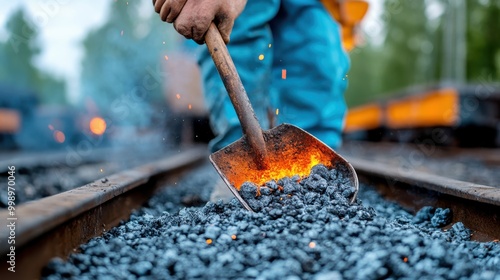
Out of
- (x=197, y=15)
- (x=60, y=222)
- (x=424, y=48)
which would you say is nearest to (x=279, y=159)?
(x=197, y=15)

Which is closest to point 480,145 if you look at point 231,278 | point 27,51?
point 231,278

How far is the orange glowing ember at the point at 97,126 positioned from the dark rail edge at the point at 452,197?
14231mm

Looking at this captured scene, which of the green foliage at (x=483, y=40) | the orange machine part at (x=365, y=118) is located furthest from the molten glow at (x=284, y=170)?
the green foliage at (x=483, y=40)

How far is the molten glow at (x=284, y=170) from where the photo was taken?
1.92m

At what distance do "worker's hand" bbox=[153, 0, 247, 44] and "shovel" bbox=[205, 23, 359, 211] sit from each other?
51mm

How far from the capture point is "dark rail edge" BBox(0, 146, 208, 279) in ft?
3.55

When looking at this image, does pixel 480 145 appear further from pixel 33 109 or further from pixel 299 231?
pixel 33 109

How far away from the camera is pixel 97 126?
16.6 metres

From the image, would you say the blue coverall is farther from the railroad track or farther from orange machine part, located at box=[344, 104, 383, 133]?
orange machine part, located at box=[344, 104, 383, 133]

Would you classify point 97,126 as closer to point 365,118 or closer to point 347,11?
point 365,118

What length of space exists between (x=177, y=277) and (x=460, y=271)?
0.67 meters

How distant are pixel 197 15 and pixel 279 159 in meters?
0.62

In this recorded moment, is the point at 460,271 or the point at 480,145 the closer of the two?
the point at 460,271

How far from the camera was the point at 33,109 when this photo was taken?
16625 millimetres
